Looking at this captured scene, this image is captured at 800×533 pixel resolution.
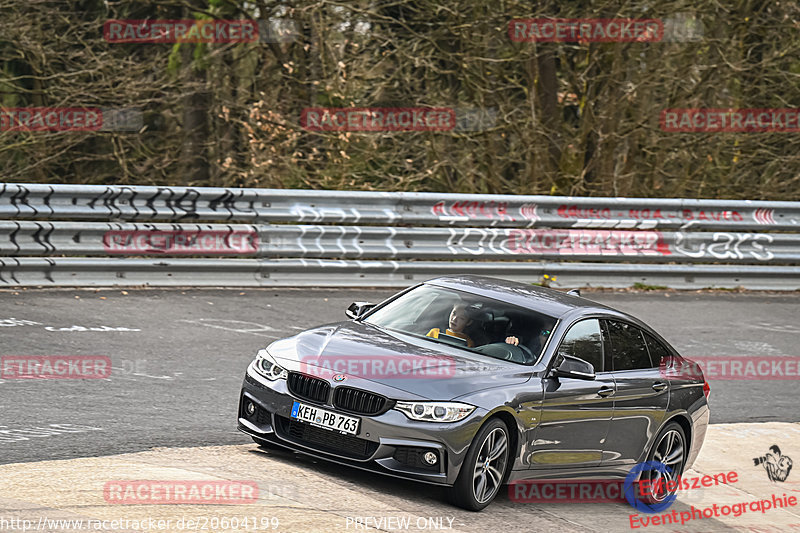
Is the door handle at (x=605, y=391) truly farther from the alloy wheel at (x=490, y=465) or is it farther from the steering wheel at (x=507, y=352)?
the alloy wheel at (x=490, y=465)

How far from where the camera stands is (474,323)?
819 centimetres

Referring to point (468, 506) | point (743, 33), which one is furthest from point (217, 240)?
point (743, 33)

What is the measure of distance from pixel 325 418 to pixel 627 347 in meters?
2.66

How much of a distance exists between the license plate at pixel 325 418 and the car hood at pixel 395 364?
0.67 feet

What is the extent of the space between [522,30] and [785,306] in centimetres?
665

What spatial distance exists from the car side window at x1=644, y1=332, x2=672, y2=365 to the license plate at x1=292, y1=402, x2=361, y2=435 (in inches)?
114

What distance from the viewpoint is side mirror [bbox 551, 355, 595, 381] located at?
7.77 metres

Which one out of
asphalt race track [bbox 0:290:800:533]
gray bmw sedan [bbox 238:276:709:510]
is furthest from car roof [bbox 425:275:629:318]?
asphalt race track [bbox 0:290:800:533]

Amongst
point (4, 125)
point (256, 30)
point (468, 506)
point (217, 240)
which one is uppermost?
point (256, 30)

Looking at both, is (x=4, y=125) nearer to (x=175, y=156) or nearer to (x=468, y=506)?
(x=175, y=156)

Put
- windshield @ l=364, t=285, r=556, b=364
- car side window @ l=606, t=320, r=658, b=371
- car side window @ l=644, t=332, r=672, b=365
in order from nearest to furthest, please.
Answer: windshield @ l=364, t=285, r=556, b=364, car side window @ l=606, t=320, r=658, b=371, car side window @ l=644, t=332, r=672, b=365

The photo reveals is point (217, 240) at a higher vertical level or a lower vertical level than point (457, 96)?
lower

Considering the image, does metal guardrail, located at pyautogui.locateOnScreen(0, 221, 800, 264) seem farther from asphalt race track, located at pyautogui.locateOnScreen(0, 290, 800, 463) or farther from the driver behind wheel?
the driver behind wheel

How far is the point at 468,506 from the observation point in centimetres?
716
